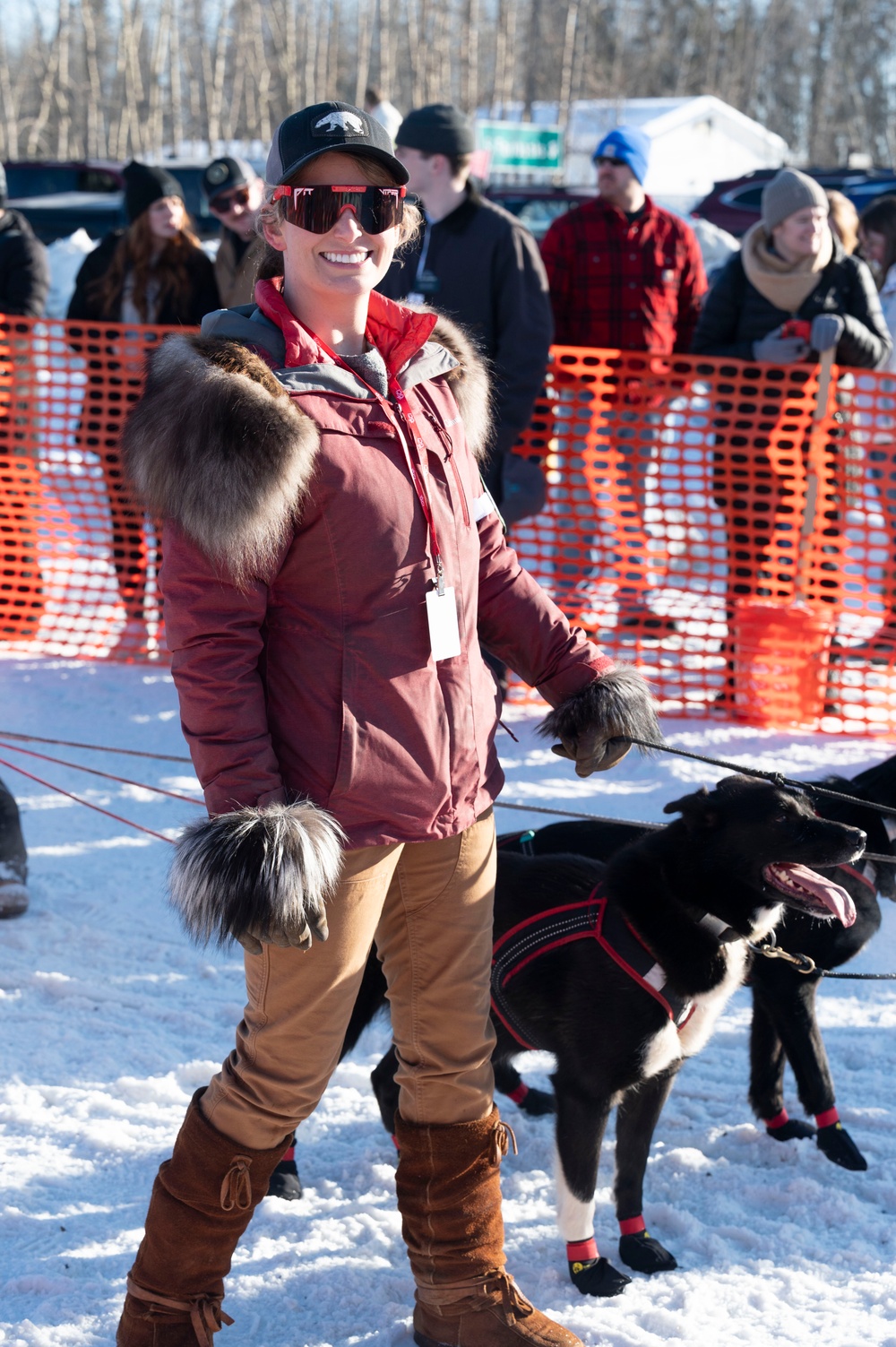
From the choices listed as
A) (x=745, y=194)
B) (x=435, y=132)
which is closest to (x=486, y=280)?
(x=435, y=132)

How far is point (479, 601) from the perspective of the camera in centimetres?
230

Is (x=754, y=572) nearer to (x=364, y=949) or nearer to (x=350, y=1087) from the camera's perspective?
(x=350, y=1087)

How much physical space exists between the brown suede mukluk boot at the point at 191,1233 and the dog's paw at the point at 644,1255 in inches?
33.6

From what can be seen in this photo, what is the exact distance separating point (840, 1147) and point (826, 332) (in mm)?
3417

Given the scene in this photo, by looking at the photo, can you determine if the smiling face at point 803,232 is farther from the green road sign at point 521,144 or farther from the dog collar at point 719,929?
the green road sign at point 521,144

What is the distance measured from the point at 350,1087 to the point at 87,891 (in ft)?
4.56

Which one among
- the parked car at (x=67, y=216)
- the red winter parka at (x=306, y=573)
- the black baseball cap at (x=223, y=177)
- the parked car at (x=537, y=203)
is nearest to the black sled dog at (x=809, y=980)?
the red winter parka at (x=306, y=573)

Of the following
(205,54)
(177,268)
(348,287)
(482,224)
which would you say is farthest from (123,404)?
(205,54)

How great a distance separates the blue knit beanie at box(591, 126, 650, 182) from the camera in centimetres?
559

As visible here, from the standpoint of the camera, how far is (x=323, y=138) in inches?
74.5

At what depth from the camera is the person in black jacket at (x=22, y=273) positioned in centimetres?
633

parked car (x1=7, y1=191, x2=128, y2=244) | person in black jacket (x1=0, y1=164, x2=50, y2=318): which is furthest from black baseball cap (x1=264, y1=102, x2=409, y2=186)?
parked car (x1=7, y1=191, x2=128, y2=244)

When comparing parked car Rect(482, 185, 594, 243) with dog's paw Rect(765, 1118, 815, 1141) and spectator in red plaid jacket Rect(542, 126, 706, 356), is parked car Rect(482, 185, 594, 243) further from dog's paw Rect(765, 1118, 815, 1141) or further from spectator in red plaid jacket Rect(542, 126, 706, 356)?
dog's paw Rect(765, 1118, 815, 1141)

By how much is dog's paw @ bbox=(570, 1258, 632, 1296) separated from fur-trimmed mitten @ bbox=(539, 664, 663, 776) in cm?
98
